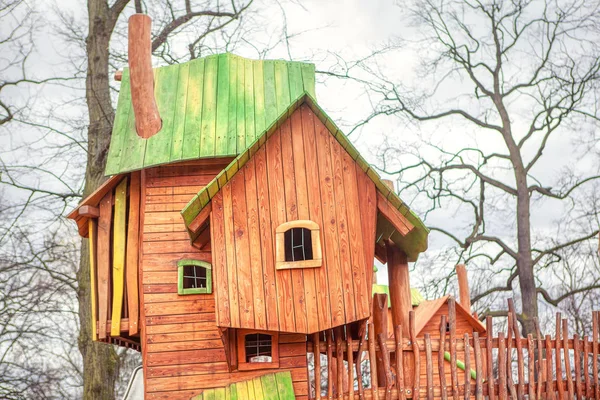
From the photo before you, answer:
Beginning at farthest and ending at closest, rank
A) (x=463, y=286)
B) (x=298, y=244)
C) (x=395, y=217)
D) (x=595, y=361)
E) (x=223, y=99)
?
1. (x=463, y=286)
2. (x=595, y=361)
3. (x=223, y=99)
4. (x=395, y=217)
5. (x=298, y=244)

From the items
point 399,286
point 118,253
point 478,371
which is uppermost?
point 118,253

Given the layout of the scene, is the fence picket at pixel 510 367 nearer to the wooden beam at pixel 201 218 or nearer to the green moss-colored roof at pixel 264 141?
the green moss-colored roof at pixel 264 141

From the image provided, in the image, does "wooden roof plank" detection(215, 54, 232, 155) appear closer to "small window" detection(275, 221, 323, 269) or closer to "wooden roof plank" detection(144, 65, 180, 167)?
"wooden roof plank" detection(144, 65, 180, 167)

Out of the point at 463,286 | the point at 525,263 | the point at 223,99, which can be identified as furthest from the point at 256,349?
the point at 525,263

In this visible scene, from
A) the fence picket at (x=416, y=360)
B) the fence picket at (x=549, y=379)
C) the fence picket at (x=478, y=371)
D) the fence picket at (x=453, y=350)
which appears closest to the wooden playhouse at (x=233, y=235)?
the fence picket at (x=416, y=360)

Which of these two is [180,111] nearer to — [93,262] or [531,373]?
[93,262]

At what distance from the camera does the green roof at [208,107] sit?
39.2 feet

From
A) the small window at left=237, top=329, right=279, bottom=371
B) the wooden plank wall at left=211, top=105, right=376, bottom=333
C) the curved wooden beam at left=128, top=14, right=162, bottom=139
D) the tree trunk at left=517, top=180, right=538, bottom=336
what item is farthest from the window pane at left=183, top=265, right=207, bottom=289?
the tree trunk at left=517, top=180, right=538, bottom=336

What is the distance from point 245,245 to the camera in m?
10.4

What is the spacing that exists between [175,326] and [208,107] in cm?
349

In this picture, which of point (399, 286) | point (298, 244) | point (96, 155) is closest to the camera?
point (298, 244)

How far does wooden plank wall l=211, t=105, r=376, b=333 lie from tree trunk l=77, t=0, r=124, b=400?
22.1ft

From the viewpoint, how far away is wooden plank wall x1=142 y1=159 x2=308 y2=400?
36.4 feet

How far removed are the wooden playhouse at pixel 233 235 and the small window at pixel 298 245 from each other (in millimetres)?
19
